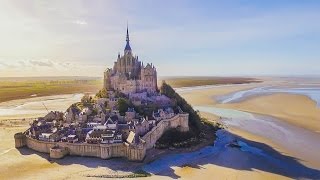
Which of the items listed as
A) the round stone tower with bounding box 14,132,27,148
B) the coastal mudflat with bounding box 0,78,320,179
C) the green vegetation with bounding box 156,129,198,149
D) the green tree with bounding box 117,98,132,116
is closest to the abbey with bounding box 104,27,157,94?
the green tree with bounding box 117,98,132,116

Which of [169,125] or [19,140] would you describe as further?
[169,125]

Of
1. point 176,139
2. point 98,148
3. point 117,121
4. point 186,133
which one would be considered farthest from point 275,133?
point 98,148

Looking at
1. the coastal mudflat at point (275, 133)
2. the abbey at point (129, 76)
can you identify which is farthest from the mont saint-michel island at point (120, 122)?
the coastal mudflat at point (275, 133)

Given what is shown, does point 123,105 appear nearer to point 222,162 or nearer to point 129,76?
point 129,76

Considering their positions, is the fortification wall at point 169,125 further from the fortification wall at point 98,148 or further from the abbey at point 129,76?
the abbey at point 129,76

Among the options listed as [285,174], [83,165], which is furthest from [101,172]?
[285,174]

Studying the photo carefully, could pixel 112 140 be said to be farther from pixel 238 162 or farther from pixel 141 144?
pixel 238 162
